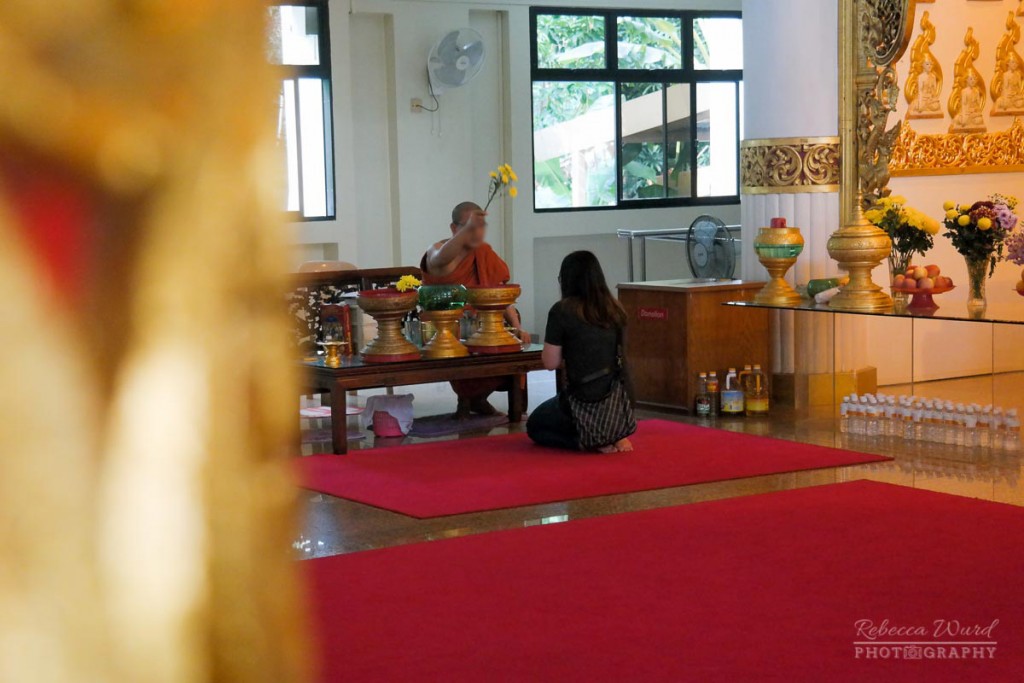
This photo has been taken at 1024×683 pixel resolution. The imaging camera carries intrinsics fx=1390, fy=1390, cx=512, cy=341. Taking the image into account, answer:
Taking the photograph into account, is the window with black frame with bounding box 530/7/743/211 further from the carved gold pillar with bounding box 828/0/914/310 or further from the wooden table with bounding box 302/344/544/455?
the wooden table with bounding box 302/344/544/455

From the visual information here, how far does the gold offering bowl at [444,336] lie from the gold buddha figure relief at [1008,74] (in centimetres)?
393

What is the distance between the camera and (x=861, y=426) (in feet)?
23.6

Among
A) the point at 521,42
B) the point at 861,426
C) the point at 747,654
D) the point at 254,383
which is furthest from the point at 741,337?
the point at 254,383

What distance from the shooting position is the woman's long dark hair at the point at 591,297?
21.1ft

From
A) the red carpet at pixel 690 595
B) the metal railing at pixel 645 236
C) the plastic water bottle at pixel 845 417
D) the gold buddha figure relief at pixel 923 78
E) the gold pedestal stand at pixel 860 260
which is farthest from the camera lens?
the metal railing at pixel 645 236

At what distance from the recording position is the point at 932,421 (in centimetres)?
689

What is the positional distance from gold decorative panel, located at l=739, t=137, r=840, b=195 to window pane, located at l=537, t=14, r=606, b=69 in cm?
576

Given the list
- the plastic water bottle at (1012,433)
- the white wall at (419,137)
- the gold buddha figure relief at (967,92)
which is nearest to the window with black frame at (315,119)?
the white wall at (419,137)

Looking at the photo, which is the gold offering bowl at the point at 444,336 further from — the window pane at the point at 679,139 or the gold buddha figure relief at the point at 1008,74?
the window pane at the point at 679,139

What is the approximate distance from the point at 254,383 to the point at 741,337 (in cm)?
785

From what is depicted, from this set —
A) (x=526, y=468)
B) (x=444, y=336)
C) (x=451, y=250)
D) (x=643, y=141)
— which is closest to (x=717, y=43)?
(x=643, y=141)

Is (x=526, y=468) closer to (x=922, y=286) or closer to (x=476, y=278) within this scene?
(x=476, y=278)

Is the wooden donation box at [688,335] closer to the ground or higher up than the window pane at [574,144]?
closer to the ground

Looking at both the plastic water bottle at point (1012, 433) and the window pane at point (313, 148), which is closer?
the plastic water bottle at point (1012, 433)
